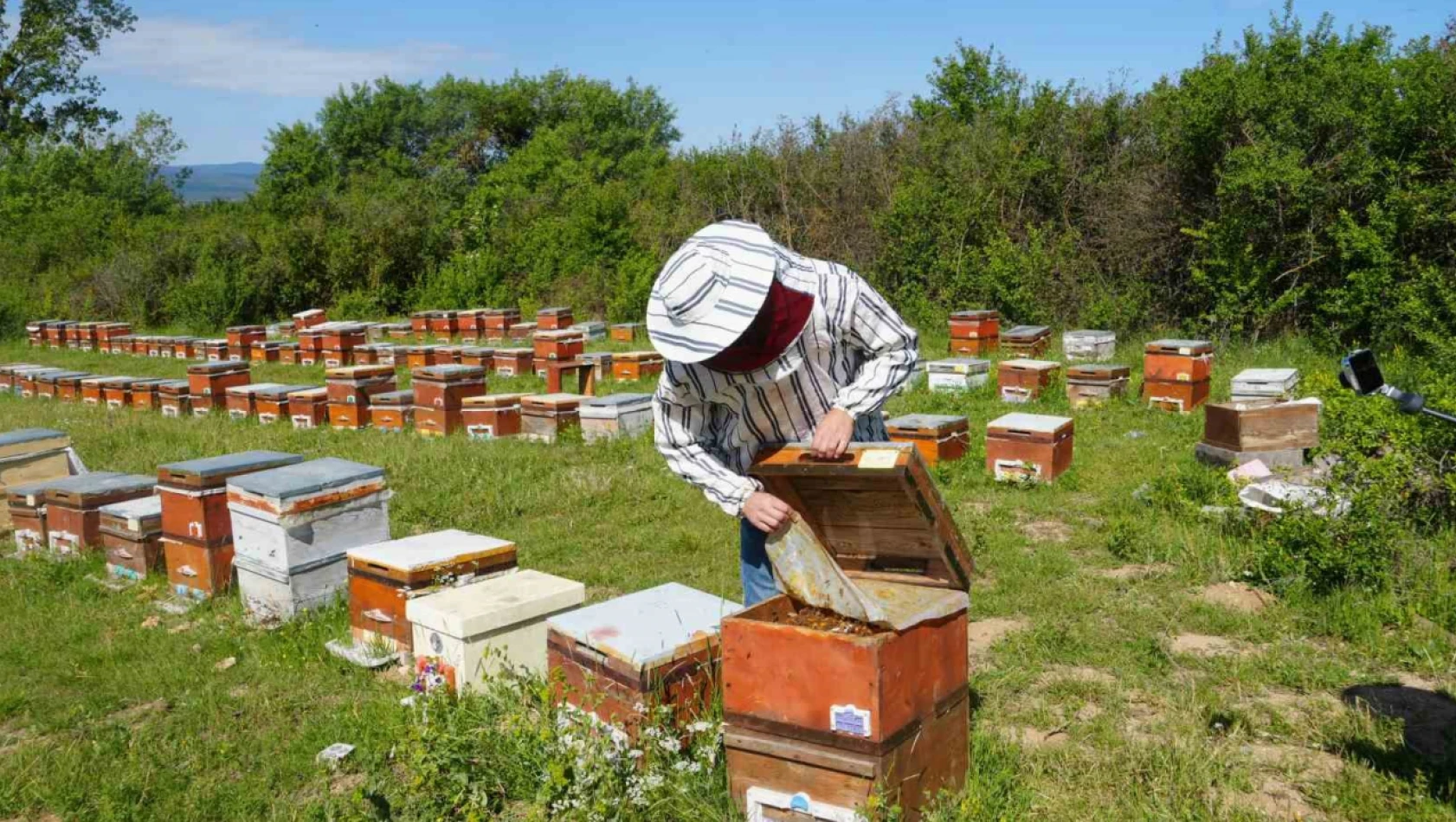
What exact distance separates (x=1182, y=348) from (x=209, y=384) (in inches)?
374

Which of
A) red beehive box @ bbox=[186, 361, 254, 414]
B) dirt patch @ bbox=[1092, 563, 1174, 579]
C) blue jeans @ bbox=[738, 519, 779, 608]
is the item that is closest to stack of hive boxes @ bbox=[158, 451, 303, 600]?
blue jeans @ bbox=[738, 519, 779, 608]

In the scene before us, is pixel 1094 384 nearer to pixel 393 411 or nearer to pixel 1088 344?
→ pixel 1088 344

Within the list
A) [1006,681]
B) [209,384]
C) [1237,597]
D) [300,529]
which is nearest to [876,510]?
[1006,681]

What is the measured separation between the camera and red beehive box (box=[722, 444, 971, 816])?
8.00ft

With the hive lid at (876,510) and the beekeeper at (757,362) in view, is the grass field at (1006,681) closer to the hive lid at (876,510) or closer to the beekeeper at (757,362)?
the hive lid at (876,510)

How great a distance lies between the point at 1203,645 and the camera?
13.4ft

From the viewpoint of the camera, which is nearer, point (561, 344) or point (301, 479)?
point (301, 479)

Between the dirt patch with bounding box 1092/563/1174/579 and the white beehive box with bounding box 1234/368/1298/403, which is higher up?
the white beehive box with bounding box 1234/368/1298/403

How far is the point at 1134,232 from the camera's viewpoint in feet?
45.3

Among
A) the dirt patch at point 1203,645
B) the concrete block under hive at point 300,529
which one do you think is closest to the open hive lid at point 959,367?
the dirt patch at point 1203,645

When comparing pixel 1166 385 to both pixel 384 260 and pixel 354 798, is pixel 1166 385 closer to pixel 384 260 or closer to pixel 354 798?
pixel 354 798

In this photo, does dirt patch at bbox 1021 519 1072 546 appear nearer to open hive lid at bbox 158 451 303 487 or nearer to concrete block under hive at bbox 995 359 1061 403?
concrete block under hive at bbox 995 359 1061 403

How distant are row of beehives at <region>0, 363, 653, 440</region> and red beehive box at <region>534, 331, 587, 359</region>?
4.34 ft

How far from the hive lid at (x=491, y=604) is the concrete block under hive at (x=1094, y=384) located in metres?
6.37
